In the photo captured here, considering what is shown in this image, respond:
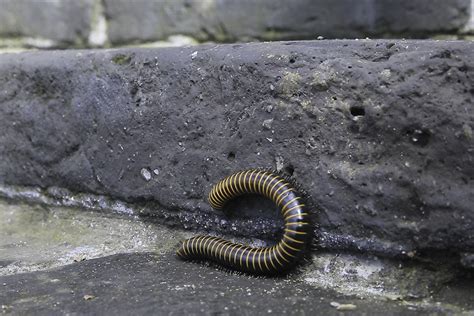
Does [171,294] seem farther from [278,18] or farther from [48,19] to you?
[48,19]

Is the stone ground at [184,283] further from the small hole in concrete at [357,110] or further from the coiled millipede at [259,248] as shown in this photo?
the small hole in concrete at [357,110]

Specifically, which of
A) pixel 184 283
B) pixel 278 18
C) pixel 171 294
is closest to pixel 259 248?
pixel 184 283

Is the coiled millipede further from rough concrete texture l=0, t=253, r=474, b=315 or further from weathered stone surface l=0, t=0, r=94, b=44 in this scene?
weathered stone surface l=0, t=0, r=94, b=44

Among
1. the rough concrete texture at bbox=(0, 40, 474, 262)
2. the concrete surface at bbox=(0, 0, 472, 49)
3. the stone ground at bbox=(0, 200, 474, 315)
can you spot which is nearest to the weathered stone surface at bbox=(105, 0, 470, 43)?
the concrete surface at bbox=(0, 0, 472, 49)

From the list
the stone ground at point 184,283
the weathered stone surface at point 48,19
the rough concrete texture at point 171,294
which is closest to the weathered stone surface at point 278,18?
the weathered stone surface at point 48,19

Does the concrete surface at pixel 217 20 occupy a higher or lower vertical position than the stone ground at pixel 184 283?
higher
